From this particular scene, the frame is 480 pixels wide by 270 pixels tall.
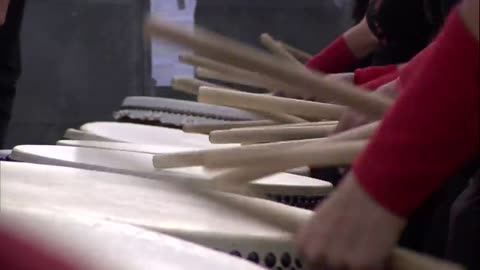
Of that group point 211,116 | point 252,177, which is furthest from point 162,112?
point 252,177

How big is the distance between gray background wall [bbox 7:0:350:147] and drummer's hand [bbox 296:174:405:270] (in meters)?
3.08

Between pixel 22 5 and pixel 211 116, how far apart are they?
455mm

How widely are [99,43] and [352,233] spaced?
3.18 meters

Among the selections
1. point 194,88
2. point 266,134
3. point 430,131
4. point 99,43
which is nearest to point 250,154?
point 430,131

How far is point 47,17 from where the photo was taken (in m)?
3.54

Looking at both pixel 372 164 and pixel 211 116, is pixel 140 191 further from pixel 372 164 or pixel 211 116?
pixel 211 116

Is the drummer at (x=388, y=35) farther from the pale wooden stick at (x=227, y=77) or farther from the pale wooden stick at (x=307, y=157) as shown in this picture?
the pale wooden stick at (x=307, y=157)

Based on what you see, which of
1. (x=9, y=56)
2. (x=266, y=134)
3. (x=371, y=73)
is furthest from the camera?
(x=9, y=56)

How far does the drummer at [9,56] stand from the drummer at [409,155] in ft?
4.86

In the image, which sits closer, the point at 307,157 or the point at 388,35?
the point at 307,157

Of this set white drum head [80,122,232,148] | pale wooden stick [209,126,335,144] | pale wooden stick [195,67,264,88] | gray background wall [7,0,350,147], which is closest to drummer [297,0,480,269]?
pale wooden stick [195,67,264,88]

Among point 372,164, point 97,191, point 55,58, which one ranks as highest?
point 372,164

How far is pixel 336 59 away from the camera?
1.90 meters

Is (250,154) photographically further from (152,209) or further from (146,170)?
(146,170)
